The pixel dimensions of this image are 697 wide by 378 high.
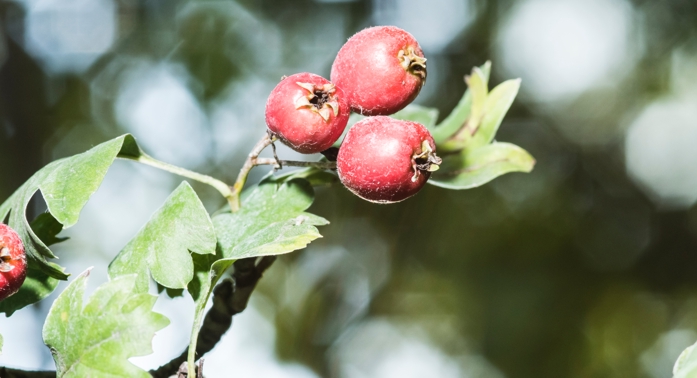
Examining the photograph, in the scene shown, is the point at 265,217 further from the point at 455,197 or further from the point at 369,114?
the point at 455,197

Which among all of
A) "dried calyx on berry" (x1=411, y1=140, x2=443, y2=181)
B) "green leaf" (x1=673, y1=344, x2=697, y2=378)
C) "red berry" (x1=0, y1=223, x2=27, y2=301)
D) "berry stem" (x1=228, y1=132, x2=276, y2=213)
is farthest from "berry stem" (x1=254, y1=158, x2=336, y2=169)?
"green leaf" (x1=673, y1=344, x2=697, y2=378)

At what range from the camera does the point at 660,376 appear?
3.21 m

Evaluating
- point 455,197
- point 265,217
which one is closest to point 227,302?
point 265,217

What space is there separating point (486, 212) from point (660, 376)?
1.33 meters

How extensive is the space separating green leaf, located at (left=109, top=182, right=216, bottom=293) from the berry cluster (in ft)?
0.38

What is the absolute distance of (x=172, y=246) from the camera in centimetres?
55

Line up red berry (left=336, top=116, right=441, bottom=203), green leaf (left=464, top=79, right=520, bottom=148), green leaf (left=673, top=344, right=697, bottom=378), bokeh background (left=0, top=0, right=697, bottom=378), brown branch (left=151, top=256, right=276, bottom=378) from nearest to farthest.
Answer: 1. green leaf (left=673, top=344, right=697, bottom=378)
2. red berry (left=336, top=116, right=441, bottom=203)
3. brown branch (left=151, top=256, right=276, bottom=378)
4. green leaf (left=464, top=79, right=520, bottom=148)
5. bokeh background (left=0, top=0, right=697, bottom=378)

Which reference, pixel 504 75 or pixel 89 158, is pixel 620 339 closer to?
pixel 504 75

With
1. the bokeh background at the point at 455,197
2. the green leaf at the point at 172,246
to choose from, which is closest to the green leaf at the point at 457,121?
the green leaf at the point at 172,246

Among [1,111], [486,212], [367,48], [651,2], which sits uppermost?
[367,48]

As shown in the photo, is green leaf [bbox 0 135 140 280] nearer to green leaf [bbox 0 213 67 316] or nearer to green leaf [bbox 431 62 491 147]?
green leaf [bbox 0 213 67 316]

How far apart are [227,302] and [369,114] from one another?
0.32 m

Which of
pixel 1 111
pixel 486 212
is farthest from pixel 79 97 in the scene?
pixel 486 212

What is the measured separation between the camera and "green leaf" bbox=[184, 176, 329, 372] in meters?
0.52
